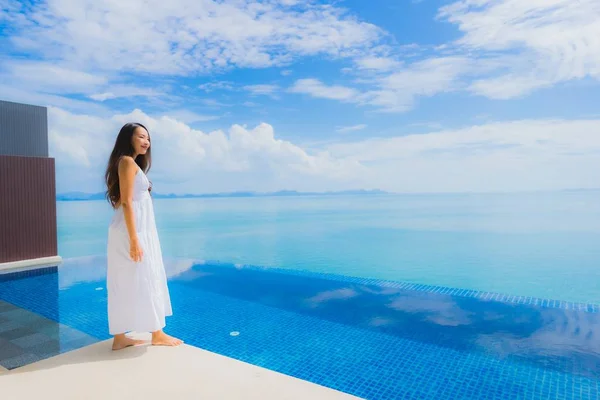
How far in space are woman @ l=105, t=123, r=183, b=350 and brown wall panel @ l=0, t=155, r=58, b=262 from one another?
463 centimetres

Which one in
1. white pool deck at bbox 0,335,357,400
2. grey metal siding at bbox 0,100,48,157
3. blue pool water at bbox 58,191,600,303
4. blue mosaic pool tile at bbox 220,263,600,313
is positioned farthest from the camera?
blue pool water at bbox 58,191,600,303

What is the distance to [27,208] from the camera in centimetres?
602

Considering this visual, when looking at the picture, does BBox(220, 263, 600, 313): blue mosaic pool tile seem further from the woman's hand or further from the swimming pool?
the woman's hand

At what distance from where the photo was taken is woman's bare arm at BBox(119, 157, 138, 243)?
2.23 meters

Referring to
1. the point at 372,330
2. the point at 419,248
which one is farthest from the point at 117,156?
the point at 419,248

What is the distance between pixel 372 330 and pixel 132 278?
7.31 ft

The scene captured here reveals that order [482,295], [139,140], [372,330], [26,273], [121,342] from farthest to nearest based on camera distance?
[26,273], [482,295], [372,330], [121,342], [139,140]

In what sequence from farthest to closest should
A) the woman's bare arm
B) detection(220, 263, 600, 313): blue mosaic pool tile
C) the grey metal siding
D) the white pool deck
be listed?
1. the grey metal siding
2. detection(220, 263, 600, 313): blue mosaic pool tile
3. the woman's bare arm
4. the white pool deck

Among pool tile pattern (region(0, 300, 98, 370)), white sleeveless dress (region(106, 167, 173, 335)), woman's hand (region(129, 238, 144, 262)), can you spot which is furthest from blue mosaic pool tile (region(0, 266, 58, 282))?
woman's hand (region(129, 238, 144, 262))

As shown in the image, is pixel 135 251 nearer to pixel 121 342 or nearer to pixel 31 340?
pixel 121 342

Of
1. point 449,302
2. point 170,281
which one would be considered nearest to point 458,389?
point 449,302

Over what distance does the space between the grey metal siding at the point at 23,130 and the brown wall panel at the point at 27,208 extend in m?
0.12

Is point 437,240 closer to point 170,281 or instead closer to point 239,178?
point 170,281

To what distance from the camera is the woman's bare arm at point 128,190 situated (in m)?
2.23
